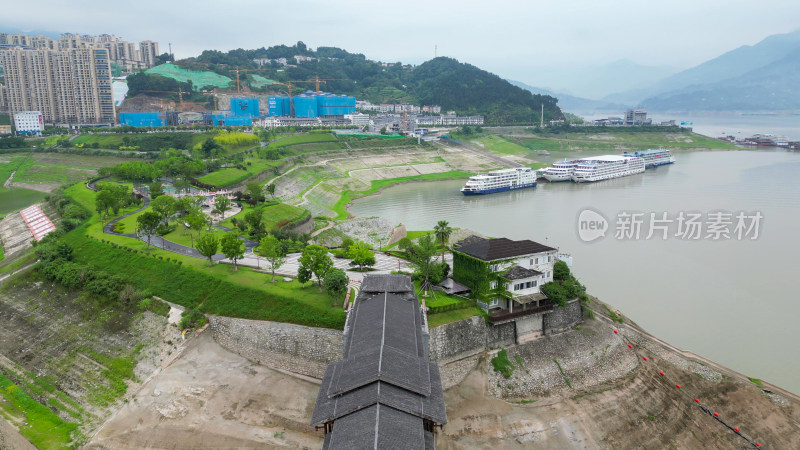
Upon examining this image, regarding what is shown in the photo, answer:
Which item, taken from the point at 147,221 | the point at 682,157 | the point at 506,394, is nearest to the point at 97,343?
the point at 147,221

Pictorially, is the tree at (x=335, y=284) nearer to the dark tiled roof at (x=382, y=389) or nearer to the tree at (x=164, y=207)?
the dark tiled roof at (x=382, y=389)

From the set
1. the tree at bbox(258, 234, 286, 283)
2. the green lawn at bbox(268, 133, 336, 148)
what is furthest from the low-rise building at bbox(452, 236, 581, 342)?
the green lawn at bbox(268, 133, 336, 148)

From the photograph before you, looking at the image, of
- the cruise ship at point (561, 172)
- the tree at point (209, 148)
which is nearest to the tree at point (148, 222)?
the tree at point (209, 148)

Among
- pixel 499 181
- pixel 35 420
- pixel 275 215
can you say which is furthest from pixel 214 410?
pixel 499 181

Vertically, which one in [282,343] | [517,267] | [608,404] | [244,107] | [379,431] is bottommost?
[608,404]

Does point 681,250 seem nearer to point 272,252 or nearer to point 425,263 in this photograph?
point 425,263

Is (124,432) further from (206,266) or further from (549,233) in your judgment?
(549,233)

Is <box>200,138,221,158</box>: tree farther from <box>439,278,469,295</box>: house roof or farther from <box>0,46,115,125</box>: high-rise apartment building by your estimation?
<box>0,46,115,125</box>: high-rise apartment building
